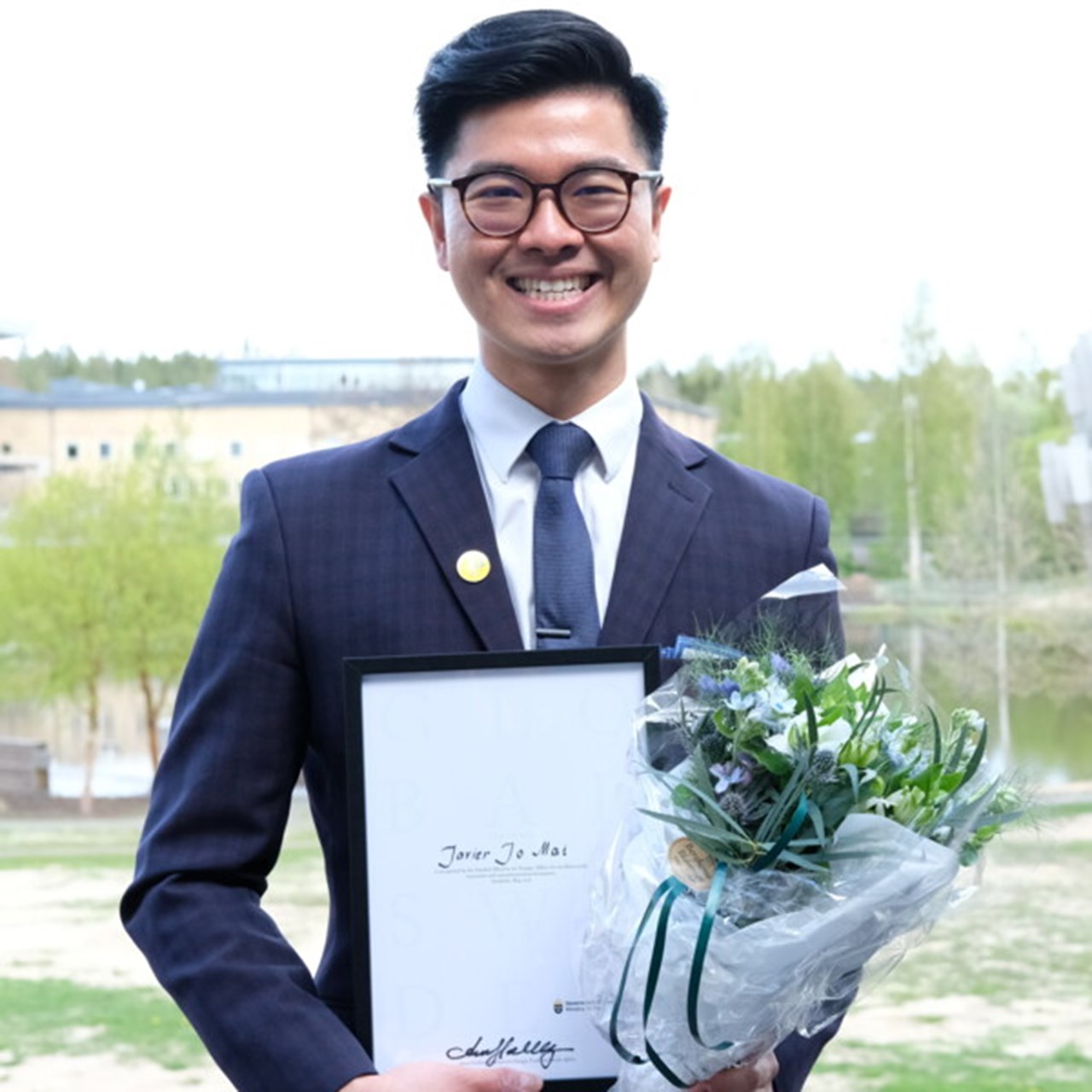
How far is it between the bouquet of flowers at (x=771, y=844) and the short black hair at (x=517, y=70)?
1.69 ft

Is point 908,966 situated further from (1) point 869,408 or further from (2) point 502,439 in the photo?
(2) point 502,439

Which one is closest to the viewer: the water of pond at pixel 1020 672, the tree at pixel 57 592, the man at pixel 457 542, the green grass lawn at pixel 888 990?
the man at pixel 457 542

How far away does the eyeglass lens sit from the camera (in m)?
1.44

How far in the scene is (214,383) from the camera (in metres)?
16.7

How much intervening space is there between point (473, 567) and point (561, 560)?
0.07m

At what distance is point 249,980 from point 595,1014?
0.93ft

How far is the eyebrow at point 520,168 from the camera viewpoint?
4.72ft

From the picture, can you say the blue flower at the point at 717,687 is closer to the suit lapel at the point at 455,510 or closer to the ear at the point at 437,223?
the suit lapel at the point at 455,510

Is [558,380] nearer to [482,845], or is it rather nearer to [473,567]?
[473,567]

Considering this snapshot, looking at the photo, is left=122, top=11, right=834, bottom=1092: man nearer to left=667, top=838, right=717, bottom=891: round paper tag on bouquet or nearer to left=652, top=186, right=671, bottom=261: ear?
left=652, top=186, right=671, bottom=261: ear

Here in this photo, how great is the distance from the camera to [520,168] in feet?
4.73
